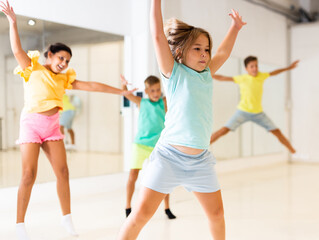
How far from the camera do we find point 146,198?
1.76m

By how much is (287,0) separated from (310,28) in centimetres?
70

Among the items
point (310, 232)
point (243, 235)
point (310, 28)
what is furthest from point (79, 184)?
point (310, 28)

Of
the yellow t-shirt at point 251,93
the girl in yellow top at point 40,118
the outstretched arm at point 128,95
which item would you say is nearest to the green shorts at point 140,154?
the outstretched arm at point 128,95

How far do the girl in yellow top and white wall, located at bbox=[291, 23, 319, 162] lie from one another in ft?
19.3

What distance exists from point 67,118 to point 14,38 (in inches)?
99.1

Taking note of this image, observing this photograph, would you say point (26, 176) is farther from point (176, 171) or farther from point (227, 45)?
point (227, 45)

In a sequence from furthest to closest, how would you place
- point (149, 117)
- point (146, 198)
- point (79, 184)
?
point (79, 184) < point (149, 117) < point (146, 198)

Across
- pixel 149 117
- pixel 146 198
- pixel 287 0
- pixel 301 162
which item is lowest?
pixel 301 162

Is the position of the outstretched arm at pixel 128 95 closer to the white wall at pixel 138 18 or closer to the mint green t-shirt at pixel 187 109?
the white wall at pixel 138 18

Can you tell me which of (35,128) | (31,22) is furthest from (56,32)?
(35,128)

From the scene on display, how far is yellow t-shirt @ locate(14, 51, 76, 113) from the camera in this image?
2734 millimetres

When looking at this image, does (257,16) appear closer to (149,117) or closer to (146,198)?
(149,117)

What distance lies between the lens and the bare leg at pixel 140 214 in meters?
1.73

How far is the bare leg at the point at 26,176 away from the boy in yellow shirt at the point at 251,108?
2836 mm
